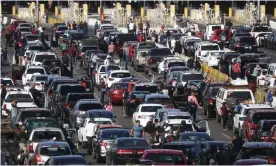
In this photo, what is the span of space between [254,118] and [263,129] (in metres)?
1.59

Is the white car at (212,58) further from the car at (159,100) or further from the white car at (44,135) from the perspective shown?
the white car at (44,135)

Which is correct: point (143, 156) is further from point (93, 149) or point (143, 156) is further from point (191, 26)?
point (191, 26)

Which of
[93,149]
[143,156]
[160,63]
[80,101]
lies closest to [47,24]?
[160,63]

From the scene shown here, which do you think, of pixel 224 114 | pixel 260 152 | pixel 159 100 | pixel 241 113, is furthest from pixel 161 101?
pixel 260 152

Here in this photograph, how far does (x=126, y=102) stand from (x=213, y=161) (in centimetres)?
1810

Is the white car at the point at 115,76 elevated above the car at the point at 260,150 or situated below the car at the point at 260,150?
below

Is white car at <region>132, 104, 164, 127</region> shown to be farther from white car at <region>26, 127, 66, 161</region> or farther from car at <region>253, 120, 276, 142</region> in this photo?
white car at <region>26, 127, 66, 161</region>

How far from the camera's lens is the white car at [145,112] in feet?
164

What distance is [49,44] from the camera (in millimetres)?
95750

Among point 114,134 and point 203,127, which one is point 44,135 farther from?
point 203,127

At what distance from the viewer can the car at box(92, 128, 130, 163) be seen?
41969mm

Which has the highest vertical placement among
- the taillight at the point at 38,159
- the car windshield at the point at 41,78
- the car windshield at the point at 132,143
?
the car windshield at the point at 132,143

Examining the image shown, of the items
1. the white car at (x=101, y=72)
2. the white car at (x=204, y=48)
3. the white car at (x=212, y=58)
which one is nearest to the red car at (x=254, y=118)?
the white car at (x=101, y=72)

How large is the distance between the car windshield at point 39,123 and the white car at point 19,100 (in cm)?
673
